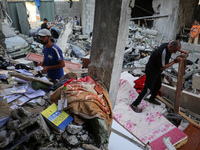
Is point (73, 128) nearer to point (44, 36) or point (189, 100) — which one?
point (44, 36)

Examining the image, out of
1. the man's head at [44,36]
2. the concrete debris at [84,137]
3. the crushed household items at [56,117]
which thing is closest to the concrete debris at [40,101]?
the crushed household items at [56,117]

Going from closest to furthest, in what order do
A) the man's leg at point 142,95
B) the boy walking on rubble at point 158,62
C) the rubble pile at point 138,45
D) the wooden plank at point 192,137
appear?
the wooden plank at point 192,137 < the boy walking on rubble at point 158,62 < the man's leg at point 142,95 < the rubble pile at point 138,45

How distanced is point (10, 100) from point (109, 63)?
1.66 meters

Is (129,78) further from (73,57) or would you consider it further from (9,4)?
(9,4)

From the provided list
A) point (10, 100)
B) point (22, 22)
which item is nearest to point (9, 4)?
point (22, 22)

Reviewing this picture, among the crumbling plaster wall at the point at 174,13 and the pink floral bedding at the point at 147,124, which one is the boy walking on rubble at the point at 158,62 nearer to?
the pink floral bedding at the point at 147,124

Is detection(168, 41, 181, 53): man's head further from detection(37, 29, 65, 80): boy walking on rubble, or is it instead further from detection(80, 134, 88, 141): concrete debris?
detection(80, 134, 88, 141): concrete debris

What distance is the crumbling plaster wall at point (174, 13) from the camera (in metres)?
8.48

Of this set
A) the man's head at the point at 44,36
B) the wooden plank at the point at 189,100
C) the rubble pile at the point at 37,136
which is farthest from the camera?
the wooden plank at the point at 189,100

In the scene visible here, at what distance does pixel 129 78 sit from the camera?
5.21 metres

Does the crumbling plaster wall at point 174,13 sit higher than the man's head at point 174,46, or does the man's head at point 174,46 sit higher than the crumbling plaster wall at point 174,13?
the crumbling plaster wall at point 174,13

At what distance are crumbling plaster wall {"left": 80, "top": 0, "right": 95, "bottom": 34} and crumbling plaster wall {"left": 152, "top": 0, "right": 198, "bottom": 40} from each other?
13.8ft

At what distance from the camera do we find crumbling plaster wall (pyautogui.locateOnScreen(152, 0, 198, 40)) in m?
8.48

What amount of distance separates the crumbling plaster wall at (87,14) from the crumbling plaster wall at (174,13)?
4.22 m
